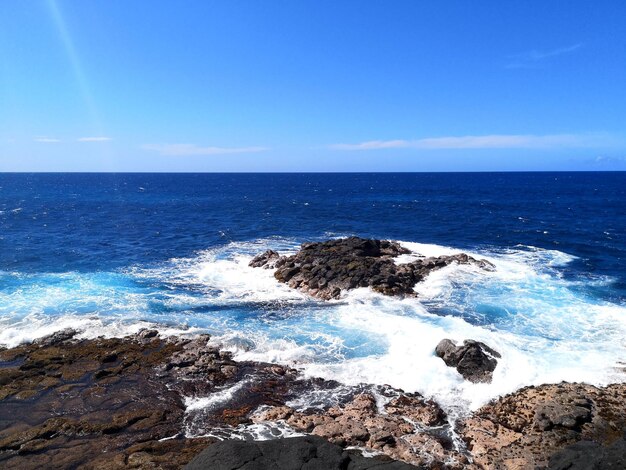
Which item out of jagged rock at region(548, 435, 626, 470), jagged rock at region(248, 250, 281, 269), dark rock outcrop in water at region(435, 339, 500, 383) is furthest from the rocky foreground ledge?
jagged rock at region(248, 250, 281, 269)

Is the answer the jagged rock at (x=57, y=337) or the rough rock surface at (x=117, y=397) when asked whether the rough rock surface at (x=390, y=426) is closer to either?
the rough rock surface at (x=117, y=397)

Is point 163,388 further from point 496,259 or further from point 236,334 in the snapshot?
point 496,259

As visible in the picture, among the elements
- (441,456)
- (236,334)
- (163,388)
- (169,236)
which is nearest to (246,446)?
(441,456)

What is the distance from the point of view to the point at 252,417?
19.3 metres

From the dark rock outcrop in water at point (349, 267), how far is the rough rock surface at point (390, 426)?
1697 cm

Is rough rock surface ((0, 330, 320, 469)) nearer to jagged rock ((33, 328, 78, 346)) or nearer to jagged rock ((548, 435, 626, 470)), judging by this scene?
jagged rock ((33, 328, 78, 346))

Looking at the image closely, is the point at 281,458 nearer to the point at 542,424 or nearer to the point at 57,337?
the point at 542,424

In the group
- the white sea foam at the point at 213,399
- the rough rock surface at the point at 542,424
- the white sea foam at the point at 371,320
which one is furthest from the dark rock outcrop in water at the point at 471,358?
the white sea foam at the point at 213,399

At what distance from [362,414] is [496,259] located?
37360 mm

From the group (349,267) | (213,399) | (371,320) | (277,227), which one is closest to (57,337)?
(213,399)

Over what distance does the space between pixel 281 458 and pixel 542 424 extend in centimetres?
1248

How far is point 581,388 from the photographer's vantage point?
2080 centimetres

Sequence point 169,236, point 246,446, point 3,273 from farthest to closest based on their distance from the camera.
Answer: point 169,236
point 3,273
point 246,446

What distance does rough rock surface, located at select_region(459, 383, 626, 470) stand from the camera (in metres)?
16.3
